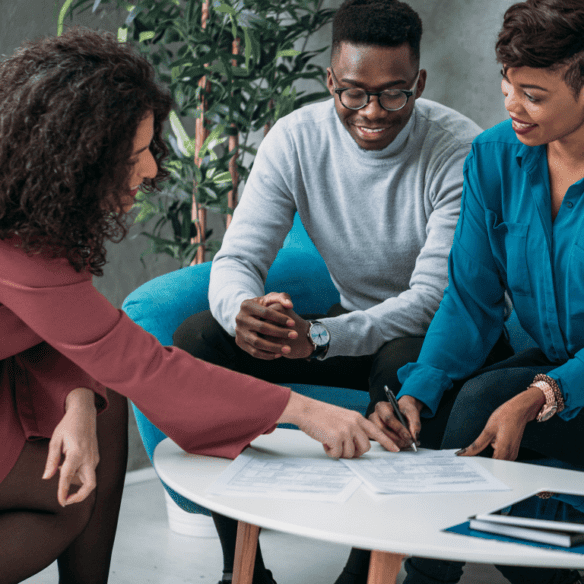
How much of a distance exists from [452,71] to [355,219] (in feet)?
3.43

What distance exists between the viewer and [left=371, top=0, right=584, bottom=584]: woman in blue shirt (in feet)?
3.76

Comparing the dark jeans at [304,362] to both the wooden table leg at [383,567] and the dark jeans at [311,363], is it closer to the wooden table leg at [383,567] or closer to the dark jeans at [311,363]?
the dark jeans at [311,363]

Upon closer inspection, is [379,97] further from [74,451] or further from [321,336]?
[74,451]

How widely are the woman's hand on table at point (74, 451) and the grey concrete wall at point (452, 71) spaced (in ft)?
4.51

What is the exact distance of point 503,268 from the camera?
1.40 meters

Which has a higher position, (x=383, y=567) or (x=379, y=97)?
(x=379, y=97)

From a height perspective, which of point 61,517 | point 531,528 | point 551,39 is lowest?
point 61,517

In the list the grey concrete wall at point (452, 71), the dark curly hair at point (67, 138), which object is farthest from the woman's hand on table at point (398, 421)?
the grey concrete wall at point (452, 71)

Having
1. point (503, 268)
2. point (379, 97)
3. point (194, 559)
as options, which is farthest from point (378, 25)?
point (194, 559)

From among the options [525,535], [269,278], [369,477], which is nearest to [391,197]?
[269,278]

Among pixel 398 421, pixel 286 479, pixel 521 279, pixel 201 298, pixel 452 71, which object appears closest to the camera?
pixel 286 479

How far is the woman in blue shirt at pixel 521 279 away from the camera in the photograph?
115 centimetres

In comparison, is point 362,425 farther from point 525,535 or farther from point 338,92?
point 338,92

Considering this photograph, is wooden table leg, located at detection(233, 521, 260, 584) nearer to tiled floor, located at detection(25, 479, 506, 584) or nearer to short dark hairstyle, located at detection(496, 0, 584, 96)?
tiled floor, located at detection(25, 479, 506, 584)
